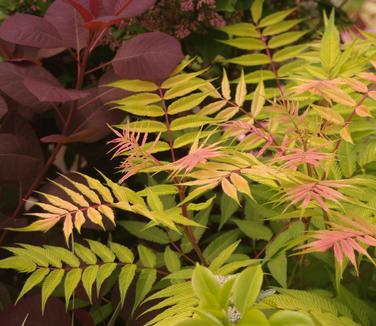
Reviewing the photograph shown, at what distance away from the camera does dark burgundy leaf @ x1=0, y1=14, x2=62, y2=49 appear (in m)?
1.36

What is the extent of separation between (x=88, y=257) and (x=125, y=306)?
0.20 metres

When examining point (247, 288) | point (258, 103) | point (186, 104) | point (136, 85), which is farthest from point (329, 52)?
point (247, 288)

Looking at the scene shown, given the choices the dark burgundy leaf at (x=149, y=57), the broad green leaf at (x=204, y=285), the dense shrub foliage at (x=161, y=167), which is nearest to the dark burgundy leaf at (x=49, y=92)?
the dense shrub foliage at (x=161, y=167)

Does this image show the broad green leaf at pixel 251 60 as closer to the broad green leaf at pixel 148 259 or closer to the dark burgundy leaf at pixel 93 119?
the dark burgundy leaf at pixel 93 119

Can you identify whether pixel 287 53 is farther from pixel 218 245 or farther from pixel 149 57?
pixel 218 245

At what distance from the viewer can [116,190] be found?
1.06 meters

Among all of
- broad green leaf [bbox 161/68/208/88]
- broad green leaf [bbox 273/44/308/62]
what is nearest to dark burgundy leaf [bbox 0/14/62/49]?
broad green leaf [bbox 161/68/208/88]

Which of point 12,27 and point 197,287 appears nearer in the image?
point 197,287

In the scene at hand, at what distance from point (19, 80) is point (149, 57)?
0.92ft

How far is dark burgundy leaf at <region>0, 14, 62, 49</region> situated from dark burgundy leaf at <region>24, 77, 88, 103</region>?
81 millimetres

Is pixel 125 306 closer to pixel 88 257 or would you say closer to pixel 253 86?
pixel 88 257

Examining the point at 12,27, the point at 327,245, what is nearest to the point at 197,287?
the point at 327,245

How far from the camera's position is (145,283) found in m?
1.22

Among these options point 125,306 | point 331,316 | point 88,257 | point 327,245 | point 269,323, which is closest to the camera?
point 269,323
